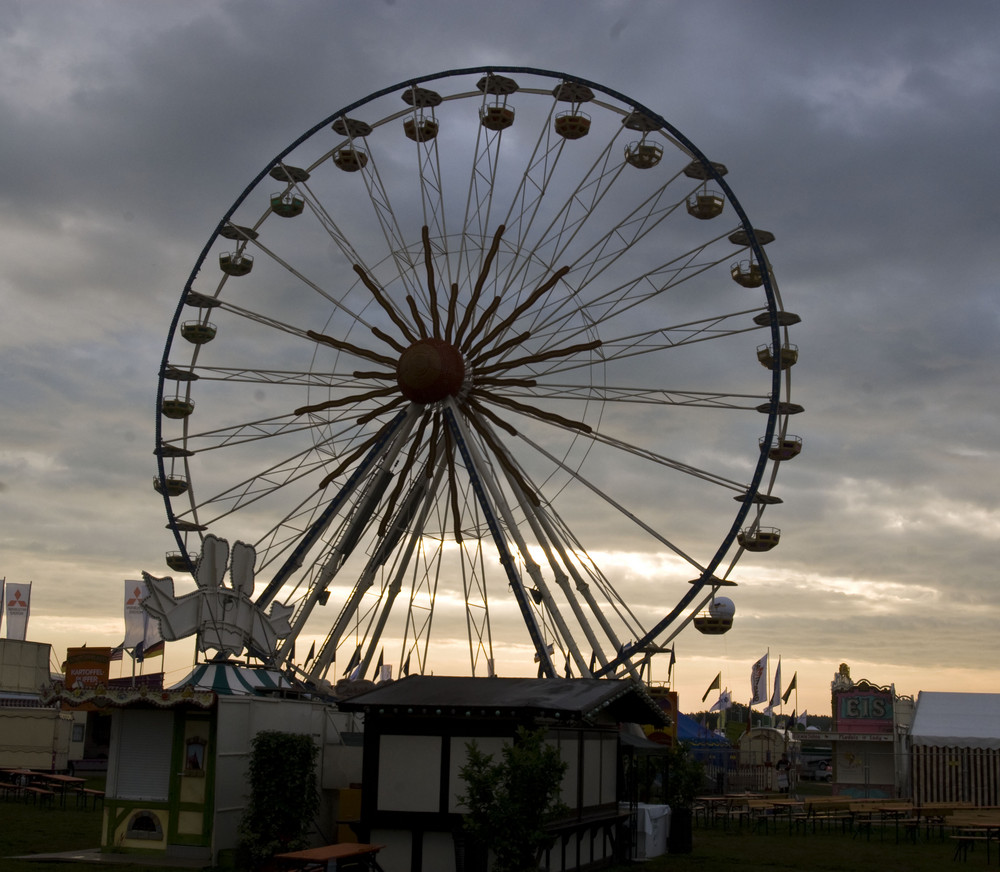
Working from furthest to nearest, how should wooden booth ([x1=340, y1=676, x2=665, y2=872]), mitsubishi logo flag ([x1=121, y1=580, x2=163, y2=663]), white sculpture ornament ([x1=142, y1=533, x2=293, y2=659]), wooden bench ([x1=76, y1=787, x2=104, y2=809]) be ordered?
mitsubishi logo flag ([x1=121, y1=580, x2=163, y2=663]), wooden bench ([x1=76, y1=787, x2=104, y2=809]), white sculpture ornament ([x1=142, y1=533, x2=293, y2=659]), wooden booth ([x1=340, y1=676, x2=665, y2=872])

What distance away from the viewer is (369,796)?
16016mm

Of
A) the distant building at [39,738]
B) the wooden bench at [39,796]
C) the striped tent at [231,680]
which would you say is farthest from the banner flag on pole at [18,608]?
the striped tent at [231,680]

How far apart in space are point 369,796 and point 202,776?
2.88 m

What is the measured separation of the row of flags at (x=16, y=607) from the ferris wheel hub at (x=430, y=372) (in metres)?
33.9

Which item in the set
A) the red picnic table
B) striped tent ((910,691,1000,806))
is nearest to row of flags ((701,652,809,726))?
striped tent ((910,691,1000,806))

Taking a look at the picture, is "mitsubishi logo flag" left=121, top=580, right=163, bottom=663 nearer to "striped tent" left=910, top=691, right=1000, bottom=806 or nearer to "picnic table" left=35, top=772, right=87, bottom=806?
"picnic table" left=35, top=772, right=87, bottom=806

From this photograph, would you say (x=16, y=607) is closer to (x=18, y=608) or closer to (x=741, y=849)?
(x=18, y=608)

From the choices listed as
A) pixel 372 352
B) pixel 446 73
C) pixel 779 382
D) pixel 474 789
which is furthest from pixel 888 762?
pixel 474 789

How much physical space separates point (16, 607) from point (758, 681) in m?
32.6

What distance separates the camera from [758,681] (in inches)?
2078

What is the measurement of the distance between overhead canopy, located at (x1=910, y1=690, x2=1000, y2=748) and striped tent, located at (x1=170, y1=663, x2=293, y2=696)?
18472mm

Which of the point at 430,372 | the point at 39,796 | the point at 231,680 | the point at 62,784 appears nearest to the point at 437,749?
the point at 231,680

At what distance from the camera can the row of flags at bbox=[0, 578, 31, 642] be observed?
171 feet

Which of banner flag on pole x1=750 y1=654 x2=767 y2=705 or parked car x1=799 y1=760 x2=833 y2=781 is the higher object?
banner flag on pole x1=750 y1=654 x2=767 y2=705
